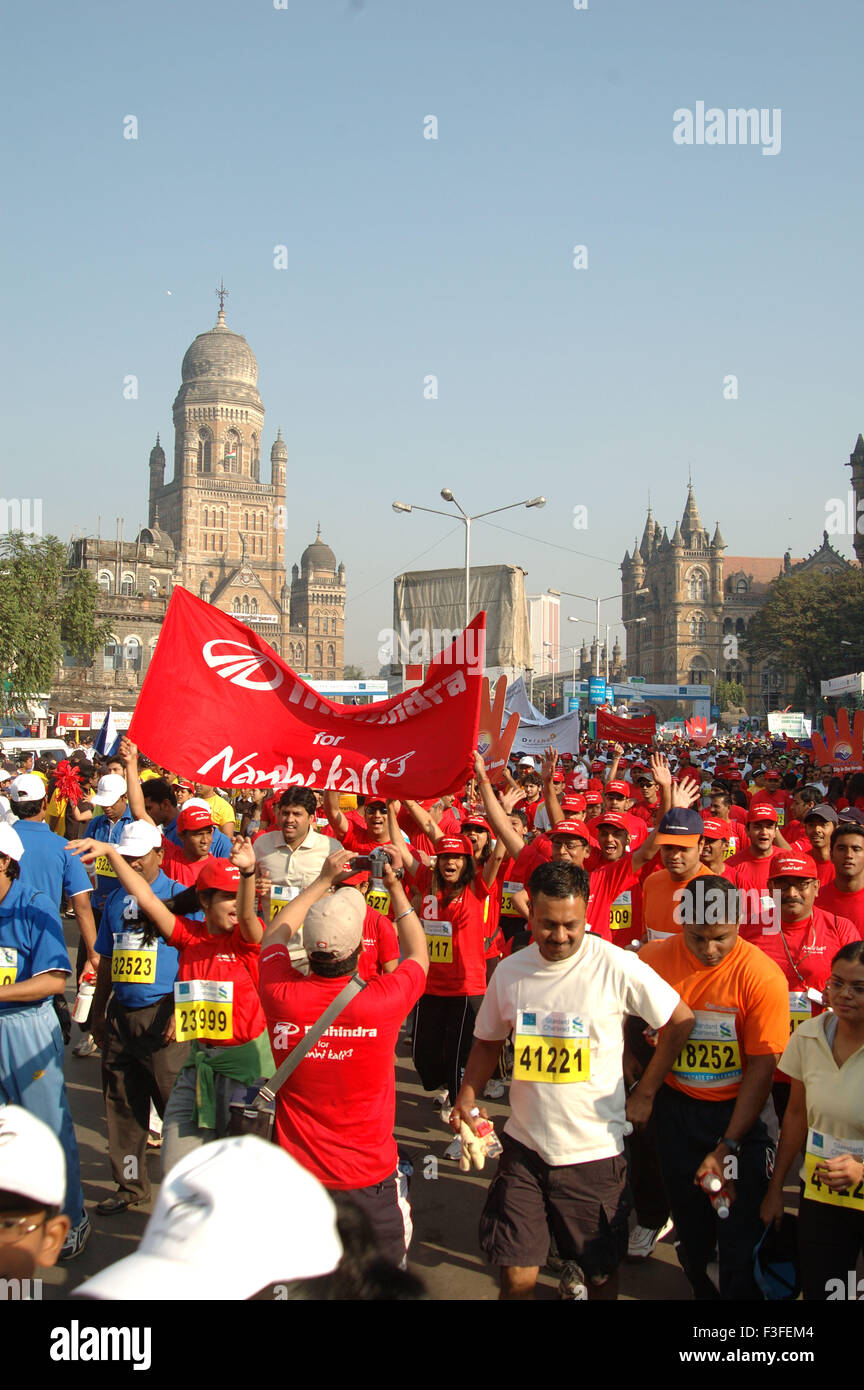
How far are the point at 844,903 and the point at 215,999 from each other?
335 cm

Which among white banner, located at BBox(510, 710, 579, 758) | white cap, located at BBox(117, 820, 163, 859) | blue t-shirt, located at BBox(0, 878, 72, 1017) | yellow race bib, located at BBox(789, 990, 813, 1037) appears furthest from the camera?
white banner, located at BBox(510, 710, 579, 758)

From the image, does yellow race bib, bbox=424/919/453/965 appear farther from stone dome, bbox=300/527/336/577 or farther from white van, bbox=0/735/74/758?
stone dome, bbox=300/527/336/577

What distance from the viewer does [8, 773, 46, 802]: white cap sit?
708 cm

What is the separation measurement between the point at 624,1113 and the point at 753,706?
12462 centimetres

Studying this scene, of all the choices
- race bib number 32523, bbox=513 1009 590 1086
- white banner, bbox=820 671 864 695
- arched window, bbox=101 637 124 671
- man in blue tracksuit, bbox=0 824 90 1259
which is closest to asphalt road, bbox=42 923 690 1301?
man in blue tracksuit, bbox=0 824 90 1259

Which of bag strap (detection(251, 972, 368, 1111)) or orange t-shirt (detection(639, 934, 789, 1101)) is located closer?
bag strap (detection(251, 972, 368, 1111))

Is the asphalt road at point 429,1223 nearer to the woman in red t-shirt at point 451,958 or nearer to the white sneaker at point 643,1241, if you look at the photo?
the white sneaker at point 643,1241

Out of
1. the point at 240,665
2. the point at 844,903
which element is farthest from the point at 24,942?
the point at 844,903

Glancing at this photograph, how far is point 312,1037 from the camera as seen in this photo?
3.60m

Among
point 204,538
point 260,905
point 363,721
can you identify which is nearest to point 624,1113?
point 260,905

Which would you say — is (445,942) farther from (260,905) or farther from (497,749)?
(497,749)

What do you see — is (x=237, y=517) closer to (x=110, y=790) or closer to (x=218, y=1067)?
(x=110, y=790)

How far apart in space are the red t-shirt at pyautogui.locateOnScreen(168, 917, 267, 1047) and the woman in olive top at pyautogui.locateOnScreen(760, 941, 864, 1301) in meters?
2.09

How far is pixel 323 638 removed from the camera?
127m
